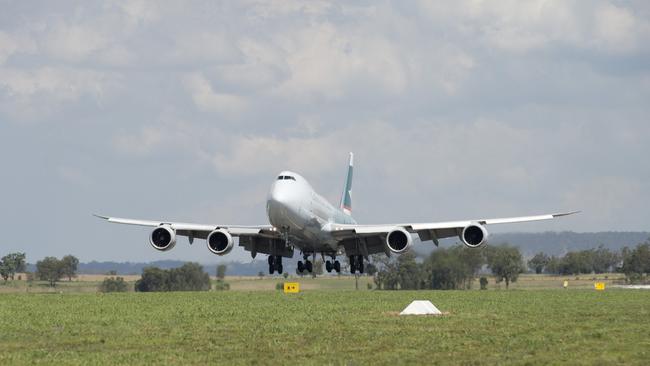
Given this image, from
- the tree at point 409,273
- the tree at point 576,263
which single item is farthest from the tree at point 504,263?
the tree at point 576,263

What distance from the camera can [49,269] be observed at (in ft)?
382

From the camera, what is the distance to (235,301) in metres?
59.4

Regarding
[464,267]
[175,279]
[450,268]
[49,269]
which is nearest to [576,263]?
[464,267]

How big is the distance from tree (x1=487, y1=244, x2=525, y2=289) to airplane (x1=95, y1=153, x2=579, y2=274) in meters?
24.9

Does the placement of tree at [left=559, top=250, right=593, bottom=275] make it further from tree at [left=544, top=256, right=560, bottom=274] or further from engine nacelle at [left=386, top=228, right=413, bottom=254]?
engine nacelle at [left=386, top=228, right=413, bottom=254]

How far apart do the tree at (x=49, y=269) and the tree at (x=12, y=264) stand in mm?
3286

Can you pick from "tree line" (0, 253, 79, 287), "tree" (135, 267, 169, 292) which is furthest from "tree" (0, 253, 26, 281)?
"tree" (135, 267, 169, 292)

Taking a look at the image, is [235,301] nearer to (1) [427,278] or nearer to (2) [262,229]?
(2) [262,229]

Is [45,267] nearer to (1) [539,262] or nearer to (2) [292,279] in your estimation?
(2) [292,279]

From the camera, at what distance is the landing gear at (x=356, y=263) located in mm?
73500

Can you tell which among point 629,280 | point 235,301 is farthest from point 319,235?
point 629,280

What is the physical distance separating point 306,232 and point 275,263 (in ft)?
31.4

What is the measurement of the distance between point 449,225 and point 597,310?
18184 millimetres

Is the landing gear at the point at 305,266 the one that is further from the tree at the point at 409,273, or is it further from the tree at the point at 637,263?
the tree at the point at 637,263
